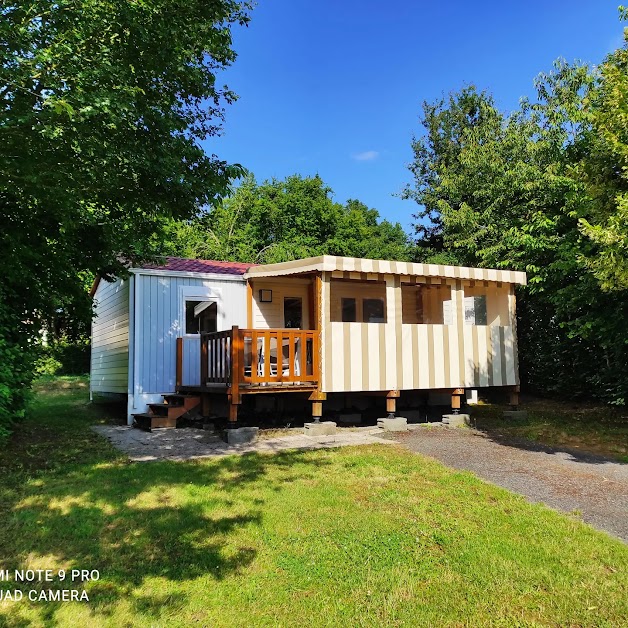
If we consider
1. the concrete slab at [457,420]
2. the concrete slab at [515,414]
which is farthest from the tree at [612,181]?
the concrete slab at [515,414]

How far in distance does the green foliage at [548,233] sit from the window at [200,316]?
26.4 feet

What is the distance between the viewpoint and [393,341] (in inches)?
396

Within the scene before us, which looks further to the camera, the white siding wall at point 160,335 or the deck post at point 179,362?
the deck post at point 179,362

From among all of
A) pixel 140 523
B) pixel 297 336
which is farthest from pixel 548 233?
pixel 140 523

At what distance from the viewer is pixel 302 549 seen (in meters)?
3.80

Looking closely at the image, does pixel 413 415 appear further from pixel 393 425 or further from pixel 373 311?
pixel 373 311

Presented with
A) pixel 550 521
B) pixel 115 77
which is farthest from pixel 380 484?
pixel 115 77

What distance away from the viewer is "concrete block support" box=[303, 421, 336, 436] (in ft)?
29.9

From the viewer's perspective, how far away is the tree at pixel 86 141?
5094 millimetres

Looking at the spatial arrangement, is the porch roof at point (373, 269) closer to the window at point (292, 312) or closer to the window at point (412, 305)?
the window at point (292, 312)

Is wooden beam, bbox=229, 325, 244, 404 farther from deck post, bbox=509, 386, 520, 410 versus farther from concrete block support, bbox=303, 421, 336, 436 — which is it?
deck post, bbox=509, 386, 520, 410

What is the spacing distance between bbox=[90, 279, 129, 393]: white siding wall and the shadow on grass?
558 cm

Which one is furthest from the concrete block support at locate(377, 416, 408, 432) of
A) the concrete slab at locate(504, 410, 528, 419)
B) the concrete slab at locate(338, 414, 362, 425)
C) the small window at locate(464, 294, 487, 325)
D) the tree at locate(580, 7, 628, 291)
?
the small window at locate(464, 294, 487, 325)

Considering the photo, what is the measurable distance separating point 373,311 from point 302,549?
9.72m
